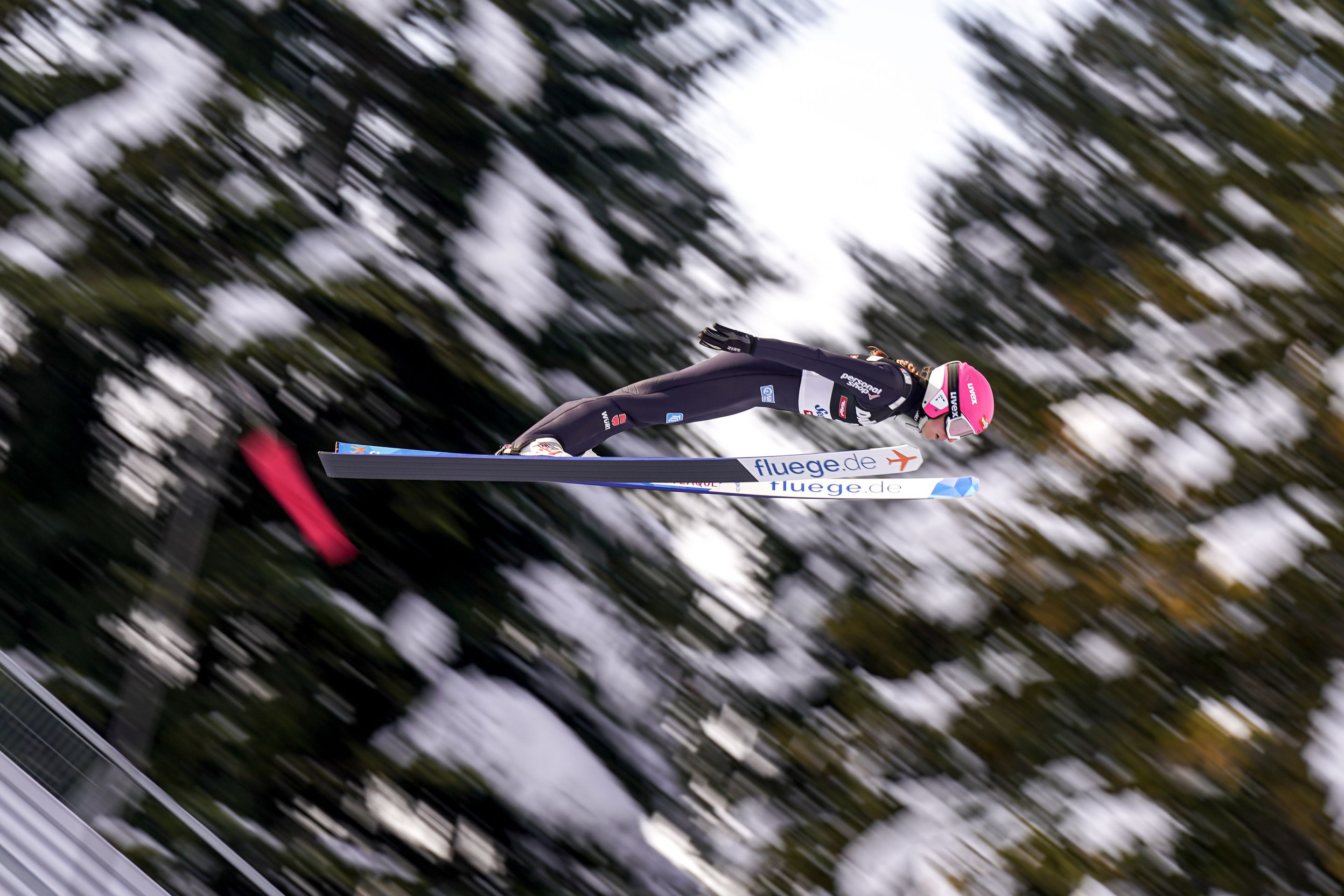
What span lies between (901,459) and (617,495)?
2.06m

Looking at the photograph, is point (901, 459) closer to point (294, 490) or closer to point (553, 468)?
point (553, 468)

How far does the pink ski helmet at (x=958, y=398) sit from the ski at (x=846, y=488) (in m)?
0.25

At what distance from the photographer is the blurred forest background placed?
4941 millimetres

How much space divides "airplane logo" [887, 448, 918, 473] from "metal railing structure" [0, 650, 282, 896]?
3461 mm

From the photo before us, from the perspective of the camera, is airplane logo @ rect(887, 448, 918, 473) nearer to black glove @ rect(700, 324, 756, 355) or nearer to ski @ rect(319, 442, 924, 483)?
ski @ rect(319, 442, 924, 483)

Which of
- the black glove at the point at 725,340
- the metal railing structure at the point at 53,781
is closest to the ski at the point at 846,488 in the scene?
the black glove at the point at 725,340

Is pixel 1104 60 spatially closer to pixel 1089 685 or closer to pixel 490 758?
pixel 1089 685

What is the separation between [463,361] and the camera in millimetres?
5254

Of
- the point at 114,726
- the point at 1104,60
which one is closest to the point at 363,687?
the point at 114,726

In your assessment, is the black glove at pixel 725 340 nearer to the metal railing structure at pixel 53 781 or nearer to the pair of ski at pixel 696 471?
the pair of ski at pixel 696 471

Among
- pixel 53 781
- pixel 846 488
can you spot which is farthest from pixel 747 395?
pixel 53 781

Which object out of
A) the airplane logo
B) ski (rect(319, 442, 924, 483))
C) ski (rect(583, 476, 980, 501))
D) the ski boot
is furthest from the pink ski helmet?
the ski boot

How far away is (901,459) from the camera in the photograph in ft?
Result: 14.8

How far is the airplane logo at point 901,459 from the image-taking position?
4488 millimetres
